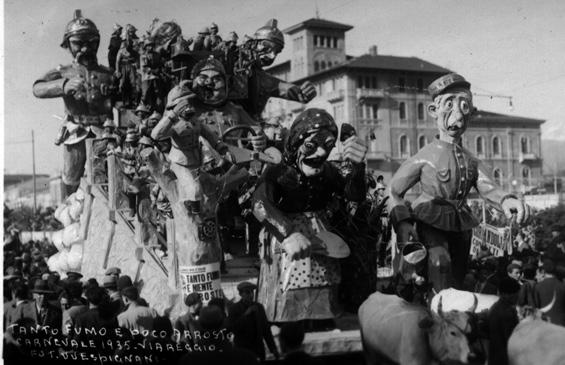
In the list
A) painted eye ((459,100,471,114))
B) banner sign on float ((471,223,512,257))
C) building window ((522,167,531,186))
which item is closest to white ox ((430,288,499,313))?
painted eye ((459,100,471,114))

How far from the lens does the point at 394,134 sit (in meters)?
42.2

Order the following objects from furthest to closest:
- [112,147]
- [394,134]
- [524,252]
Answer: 1. [394,134]
2. [112,147]
3. [524,252]

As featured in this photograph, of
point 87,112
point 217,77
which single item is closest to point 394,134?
point 87,112

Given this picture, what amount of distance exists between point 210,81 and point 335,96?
3522cm

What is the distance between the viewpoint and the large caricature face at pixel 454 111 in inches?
269

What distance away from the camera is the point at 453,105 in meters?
6.85

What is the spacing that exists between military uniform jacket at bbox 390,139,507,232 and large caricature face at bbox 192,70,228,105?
2589 mm

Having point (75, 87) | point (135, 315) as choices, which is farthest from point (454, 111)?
point (75, 87)

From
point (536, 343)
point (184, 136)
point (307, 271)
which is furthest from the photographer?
point (184, 136)

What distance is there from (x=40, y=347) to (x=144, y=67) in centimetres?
438

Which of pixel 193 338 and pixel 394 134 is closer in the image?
pixel 193 338

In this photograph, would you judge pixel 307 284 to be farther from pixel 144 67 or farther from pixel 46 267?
pixel 46 267

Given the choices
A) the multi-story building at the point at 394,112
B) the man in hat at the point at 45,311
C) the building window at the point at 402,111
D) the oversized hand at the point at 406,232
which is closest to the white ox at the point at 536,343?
the oversized hand at the point at 406,232

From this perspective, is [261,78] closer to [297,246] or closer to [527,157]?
[297,246]
